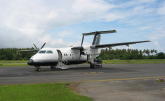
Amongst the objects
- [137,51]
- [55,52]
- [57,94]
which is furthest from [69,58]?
[137,51]

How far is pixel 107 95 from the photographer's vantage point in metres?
9.70

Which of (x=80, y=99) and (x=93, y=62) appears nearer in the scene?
(x=80, y=99)

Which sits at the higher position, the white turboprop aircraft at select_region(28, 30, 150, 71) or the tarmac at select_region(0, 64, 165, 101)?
the white turboprop aircraft at select_region(28, 30, 150, 71)

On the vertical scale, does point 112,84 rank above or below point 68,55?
below

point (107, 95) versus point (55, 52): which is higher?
point (55, 52)

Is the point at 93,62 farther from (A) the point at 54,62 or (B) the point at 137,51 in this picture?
(B) the point at 137,51

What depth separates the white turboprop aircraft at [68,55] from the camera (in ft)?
84.9

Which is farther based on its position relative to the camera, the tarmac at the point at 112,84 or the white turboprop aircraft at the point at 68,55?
the white turboprop aircraft at the point at 68,55

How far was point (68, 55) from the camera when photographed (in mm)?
29797

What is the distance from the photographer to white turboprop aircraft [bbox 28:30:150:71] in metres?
25.9

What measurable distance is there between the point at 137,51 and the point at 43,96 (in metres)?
132

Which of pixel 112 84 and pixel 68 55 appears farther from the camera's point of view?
pixel 68 55

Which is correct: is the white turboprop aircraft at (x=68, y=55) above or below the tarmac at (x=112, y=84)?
above

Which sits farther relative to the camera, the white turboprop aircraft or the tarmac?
the white turboprop aircraft
